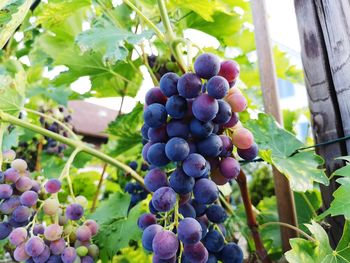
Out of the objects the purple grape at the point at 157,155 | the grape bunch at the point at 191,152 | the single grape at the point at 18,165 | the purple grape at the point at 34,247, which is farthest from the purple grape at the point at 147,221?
the single grape at the point at 18,165

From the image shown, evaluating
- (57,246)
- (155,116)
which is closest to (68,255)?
(57,246)

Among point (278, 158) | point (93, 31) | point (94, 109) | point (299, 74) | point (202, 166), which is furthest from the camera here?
point (94, 109)

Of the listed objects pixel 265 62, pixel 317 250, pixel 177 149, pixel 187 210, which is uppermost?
pixel 265 62

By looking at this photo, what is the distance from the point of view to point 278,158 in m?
0.69

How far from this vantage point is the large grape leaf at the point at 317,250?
1.92ft

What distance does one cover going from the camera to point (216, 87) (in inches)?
21.8

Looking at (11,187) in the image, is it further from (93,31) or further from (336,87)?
(336,87)

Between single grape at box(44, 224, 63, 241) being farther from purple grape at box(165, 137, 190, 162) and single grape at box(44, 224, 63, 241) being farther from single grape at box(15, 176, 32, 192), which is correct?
purple grape at box(165, 137, 190, 162)

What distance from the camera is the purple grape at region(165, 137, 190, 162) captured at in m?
0.55

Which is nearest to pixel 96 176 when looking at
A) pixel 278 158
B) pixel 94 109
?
pixel 278 158

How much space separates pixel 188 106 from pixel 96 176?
2.92ft

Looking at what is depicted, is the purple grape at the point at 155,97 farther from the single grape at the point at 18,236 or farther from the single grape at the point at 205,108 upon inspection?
the single grape at the point at 18,236

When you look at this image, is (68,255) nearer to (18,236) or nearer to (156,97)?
(18,236)

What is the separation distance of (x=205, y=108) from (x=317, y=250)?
29cm
